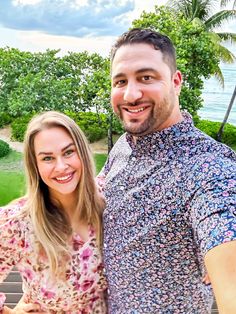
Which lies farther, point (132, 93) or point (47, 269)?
point (47, 269)

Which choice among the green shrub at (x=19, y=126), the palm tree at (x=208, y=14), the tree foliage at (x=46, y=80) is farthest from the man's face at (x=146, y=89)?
the palm tree at (x=208, y=14)

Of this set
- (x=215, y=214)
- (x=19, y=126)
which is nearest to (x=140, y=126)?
(x=215, y=214)

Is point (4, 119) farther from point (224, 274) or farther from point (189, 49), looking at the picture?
point (224, 274)

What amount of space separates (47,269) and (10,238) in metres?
0.17

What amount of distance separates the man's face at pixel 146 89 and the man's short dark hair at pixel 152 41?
0.01 m

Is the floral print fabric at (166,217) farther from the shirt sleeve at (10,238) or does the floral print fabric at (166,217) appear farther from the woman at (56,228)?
the shirt sleeve at (10,238)

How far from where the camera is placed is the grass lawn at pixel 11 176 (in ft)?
34.4

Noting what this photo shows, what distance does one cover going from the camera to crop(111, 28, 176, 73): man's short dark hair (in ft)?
4.75

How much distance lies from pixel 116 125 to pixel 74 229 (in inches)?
415

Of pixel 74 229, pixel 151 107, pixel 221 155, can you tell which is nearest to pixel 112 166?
pixel 74 229

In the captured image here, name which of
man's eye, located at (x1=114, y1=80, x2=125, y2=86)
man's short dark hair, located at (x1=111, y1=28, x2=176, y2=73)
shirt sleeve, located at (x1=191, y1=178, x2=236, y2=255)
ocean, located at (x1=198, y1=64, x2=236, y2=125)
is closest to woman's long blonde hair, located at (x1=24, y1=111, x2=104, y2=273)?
man's eye, located at (x1=114, y1=80, x2=125, y2=86)

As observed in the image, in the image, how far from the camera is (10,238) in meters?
1.60

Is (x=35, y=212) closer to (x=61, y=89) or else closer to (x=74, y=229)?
(x=74, y=229)

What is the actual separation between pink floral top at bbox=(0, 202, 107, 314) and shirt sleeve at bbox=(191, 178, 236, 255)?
0.55 meters
